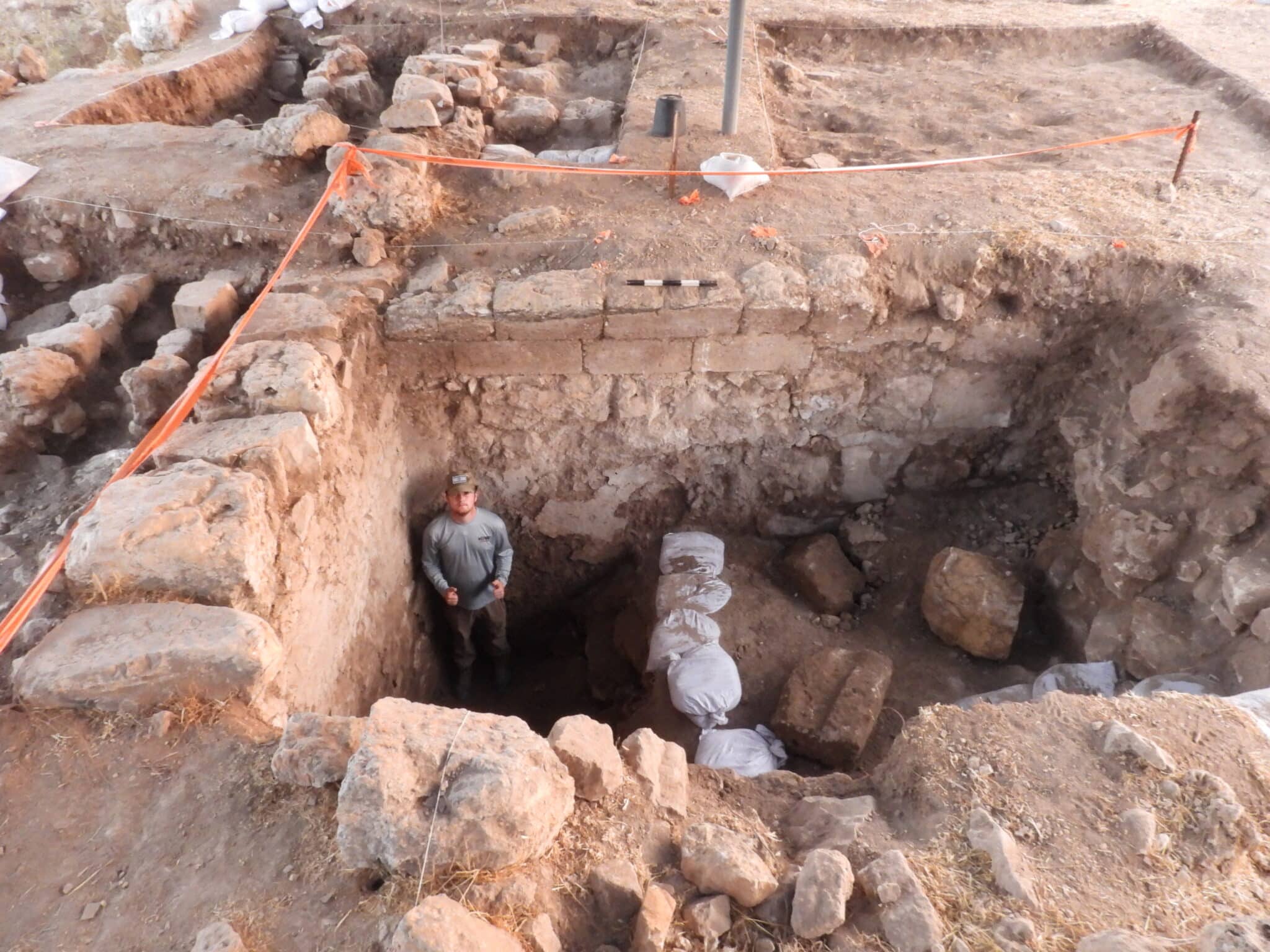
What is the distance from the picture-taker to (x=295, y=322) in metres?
3.65

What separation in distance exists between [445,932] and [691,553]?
3269 mm

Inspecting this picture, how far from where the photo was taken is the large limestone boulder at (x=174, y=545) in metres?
2.60

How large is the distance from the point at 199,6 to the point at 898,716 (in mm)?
10303

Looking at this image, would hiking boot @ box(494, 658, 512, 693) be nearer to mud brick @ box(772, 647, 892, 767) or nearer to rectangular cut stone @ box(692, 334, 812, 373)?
mud brick @ box(772, 647, 892, 767)

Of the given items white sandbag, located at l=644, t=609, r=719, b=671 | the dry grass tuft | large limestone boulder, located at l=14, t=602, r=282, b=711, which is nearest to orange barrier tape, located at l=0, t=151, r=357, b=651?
large limestone boulder, located at l=14, t=602, r=282, b=711

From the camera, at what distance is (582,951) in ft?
6.38

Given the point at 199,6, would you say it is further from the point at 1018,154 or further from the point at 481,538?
the point at 1018,154

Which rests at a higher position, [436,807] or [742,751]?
[436,807]

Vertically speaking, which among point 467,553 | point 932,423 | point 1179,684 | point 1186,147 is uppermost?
point 1186,147

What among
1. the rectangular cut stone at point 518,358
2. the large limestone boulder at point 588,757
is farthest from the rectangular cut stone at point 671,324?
the large limestone boulder at point 588,757

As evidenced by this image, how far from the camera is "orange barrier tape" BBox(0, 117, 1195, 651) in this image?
2.58m

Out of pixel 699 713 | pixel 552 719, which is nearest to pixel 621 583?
pixel 552 719

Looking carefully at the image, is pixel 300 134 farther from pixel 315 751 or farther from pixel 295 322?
pixel 315 751

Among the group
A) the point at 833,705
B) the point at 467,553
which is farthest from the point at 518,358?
the point at 833,705
